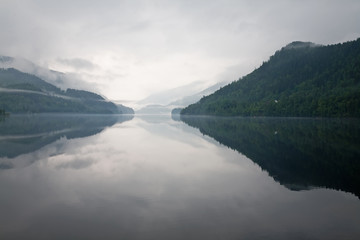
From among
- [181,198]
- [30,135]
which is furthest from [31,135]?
[181,198]

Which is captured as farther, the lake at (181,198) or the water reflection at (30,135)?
the water reflection at (30,135)

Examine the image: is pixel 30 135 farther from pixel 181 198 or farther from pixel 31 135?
pixel 181 198

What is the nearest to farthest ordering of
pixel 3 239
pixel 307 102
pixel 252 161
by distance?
pixel 3 239 < pixel 252 161 < pixel 307 102

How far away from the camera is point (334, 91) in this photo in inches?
6235

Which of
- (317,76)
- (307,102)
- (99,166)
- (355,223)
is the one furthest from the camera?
(317,76)

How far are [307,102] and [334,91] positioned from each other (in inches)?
1128

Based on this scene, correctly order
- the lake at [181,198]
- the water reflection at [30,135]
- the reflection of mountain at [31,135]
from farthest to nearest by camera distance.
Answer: the reflection of mountain at [31,135]
the water reflection at [30,135]
the lake at [181,198]

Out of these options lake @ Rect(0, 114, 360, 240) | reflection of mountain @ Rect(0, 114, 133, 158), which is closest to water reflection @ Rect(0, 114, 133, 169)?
reflection of mountain @ Rect(0, 114, 133, 158)

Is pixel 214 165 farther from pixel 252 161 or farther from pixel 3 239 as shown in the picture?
pixel 3 239

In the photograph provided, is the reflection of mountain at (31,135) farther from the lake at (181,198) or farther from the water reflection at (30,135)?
the lake at (181,198)

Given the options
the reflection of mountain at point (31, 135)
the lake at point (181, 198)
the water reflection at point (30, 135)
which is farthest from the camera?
the reflection of mountain at point (31, 135)

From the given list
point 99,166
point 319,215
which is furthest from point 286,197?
point 99,166

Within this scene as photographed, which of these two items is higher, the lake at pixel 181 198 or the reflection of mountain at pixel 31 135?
the reflection of mountain at pixel 31 135

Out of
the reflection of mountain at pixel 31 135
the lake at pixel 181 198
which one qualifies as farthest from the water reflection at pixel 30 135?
the lake at pixel 181 198
